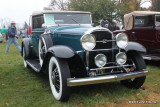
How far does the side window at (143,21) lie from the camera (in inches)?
250

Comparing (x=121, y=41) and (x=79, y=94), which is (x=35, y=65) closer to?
(x=79, y=94)

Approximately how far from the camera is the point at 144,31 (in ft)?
21.2

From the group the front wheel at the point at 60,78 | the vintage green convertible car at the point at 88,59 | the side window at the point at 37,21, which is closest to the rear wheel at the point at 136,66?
the vintage green convertible car at the point at 88,59

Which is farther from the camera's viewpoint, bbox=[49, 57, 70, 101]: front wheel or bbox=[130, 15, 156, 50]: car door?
bbox=[130, 15, 156, 50]: car door

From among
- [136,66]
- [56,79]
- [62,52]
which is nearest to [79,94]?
[56,79]

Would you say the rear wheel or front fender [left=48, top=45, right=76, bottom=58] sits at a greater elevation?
front fender [left=48, top=45, right=76, bottom=58]

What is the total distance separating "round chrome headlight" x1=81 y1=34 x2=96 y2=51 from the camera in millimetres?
3455

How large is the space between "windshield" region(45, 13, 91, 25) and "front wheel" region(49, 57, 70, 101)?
1.50 metres

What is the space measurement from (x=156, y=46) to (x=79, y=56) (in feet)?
11.6

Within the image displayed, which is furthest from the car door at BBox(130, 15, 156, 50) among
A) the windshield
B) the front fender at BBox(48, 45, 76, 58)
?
the front fender at BBox(48, 45, 76, 58)

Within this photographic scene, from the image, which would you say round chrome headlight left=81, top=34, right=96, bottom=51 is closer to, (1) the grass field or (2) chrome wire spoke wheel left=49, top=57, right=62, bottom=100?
(2) chrome wire spoke wheel left=49, top=57, right=62, bottom=100

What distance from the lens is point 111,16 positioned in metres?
18.3

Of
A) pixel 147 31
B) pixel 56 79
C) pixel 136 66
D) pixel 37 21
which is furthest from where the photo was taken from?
pixel 147 31

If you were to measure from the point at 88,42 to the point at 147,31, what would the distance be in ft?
11.4
